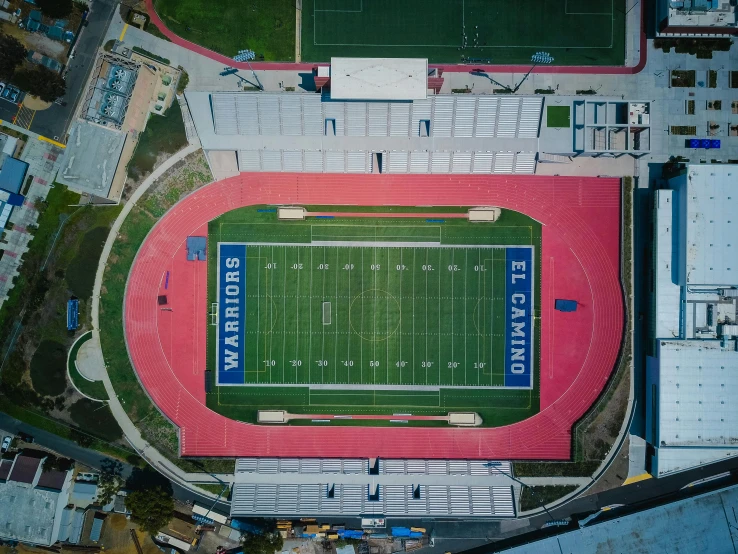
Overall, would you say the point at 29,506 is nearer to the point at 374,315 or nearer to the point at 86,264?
the point at 86,264

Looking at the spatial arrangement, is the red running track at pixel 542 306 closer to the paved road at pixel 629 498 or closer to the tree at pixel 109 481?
the paved road at pixel 629 498

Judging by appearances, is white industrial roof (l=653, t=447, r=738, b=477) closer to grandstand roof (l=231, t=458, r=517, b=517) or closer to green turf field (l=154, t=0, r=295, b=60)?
grandstand roof (l=231, t=458, r=517, b=517)

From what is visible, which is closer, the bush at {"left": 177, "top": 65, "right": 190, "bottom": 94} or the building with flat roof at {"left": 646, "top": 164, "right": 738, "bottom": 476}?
the building with flat roof at {"left": 646, "top": 164, "right": 738, "bottom": 476}

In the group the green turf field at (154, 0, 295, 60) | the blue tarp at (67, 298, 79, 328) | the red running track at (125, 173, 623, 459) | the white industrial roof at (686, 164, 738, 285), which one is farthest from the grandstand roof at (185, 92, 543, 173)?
the blue tarp at (67, 298, 79, 328)

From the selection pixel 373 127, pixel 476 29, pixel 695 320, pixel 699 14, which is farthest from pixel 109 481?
pixel 699 14

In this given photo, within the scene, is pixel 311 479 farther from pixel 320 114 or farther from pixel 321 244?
pixel 320 114

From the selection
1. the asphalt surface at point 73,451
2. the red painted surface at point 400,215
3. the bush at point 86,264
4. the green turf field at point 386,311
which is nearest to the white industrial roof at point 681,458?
the green turf field at point 386,311

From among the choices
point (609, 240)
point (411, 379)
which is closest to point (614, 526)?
point (411, 379)
